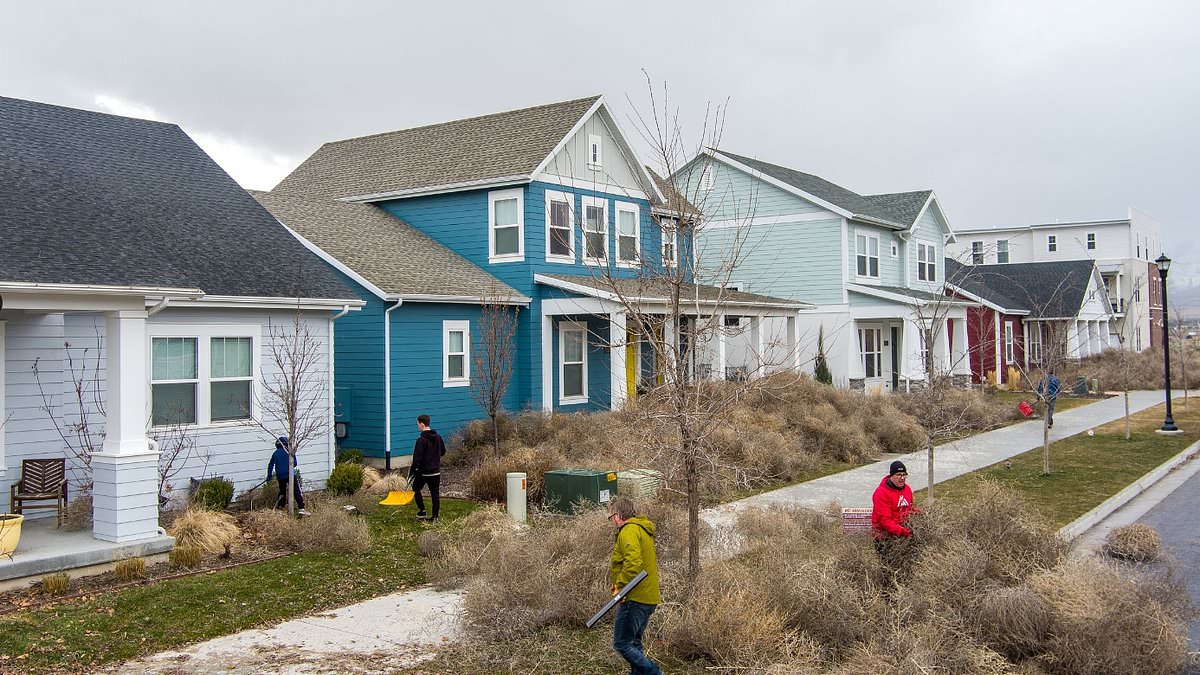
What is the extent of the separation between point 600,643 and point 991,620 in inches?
123

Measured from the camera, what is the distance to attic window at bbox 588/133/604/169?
78.4 feet

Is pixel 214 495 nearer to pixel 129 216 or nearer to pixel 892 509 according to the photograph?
pixel 129 216

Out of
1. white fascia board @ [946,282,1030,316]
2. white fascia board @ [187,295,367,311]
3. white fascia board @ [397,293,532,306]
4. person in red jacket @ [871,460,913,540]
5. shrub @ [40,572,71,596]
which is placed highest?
white fascia board @ [946,282,1030,316]

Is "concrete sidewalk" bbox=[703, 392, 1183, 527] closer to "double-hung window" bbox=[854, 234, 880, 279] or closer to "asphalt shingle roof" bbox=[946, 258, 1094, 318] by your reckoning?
"double-hung window" bbox=[854, 234, 880, 279]

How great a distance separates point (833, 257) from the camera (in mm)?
31141

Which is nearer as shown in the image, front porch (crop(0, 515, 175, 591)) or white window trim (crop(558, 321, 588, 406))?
front porch (crop(0, 515, 175, 591))

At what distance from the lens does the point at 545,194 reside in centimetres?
→ 2278

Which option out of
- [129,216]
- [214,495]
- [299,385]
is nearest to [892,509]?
[214,495]

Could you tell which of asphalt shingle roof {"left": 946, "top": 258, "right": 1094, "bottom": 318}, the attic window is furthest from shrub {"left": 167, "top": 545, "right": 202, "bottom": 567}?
asphalt shingle roof {"left": 946, "top": 258, "right": 1094, "bottom": 318}

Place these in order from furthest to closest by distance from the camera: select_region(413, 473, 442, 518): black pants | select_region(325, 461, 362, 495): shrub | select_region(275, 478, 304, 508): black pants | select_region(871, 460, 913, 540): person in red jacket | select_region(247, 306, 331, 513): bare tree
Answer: select_region(325, 461, 362, 495): shrub → select_region(247, 306, 331, 513): bare tree → select_region(275, 478, 304, 508): black pants → select_region(413, 473, 442, 518): black pants → select_region(871, 460, 913, 540): person in red jacket

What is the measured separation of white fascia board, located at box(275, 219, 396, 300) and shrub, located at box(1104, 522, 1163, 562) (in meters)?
12.9

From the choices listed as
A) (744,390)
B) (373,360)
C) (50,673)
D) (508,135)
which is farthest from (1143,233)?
(50,673)

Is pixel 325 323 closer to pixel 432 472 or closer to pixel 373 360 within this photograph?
pixel 373 360

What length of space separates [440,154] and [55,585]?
1742 centimetres
